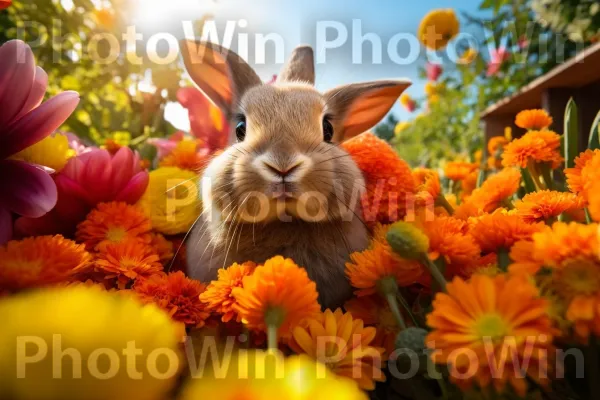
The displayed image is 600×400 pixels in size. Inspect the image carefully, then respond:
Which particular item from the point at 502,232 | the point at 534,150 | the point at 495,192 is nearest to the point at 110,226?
the point at 502,232

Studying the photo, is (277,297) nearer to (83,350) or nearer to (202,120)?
(83,350)

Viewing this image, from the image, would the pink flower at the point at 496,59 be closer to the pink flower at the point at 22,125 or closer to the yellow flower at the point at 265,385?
the pink flower at the point at 22,125

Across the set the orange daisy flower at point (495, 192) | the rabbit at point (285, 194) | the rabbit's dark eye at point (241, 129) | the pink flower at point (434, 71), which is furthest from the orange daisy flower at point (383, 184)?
the pink flower at point (434, 71)

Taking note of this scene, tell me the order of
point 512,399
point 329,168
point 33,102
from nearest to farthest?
point 512,399 → point 33,102 → point 329,168

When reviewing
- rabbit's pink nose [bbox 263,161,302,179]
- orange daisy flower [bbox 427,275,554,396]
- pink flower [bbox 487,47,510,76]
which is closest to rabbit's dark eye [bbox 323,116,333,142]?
rabbit's pink nose [bbox 263,161,302,179]

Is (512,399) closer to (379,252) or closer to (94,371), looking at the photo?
(379,252)

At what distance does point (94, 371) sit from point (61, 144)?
32.4 inches

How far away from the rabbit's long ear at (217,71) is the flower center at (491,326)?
1.04 m

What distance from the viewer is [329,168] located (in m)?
0.98

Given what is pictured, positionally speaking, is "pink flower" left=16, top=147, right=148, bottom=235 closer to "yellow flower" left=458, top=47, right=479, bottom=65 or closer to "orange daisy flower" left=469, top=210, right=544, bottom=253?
"orange daisy flower" left=469, top=210, right=544, bottom=253

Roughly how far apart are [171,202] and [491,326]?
0.92 meters

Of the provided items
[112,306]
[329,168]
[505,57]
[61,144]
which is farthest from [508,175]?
[505,57]

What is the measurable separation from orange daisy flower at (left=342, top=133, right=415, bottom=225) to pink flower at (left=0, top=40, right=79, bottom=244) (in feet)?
2.29

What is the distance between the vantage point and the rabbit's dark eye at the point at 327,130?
121cm
